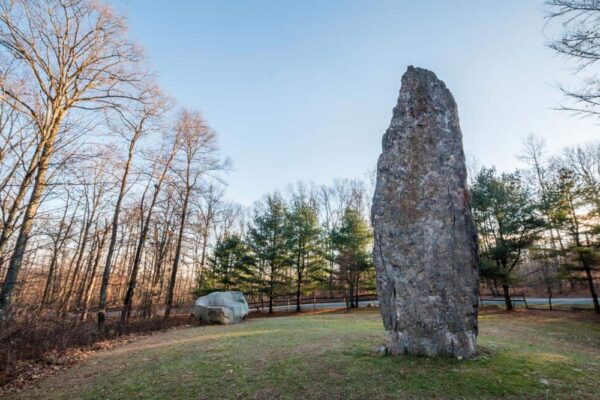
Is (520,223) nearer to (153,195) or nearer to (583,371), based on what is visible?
(583,371)

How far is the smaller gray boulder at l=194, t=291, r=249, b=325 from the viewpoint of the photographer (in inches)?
533

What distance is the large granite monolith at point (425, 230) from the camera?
16.0ft

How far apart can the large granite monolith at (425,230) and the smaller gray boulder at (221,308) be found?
33.4ft

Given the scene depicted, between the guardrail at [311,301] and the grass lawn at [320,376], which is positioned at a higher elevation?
the grass lawn at [320,376]

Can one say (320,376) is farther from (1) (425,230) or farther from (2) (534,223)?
(2) (534,223)

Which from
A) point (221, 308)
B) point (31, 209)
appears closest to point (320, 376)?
point (31, 209)

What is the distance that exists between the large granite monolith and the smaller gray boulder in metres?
10.2

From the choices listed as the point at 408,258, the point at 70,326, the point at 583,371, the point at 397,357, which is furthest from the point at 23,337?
the point at 583,371

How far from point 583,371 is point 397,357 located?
2.75 metres

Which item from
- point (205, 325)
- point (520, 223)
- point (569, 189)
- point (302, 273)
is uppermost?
point (569, 189)

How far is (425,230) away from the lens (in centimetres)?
522

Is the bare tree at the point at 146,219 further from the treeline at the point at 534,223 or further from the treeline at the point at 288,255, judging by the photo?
the treeline at the point at 534,223

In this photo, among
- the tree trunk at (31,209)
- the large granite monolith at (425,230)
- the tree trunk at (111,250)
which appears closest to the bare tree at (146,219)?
the tree trunk at (111,250)

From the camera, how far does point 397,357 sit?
4871 mm
